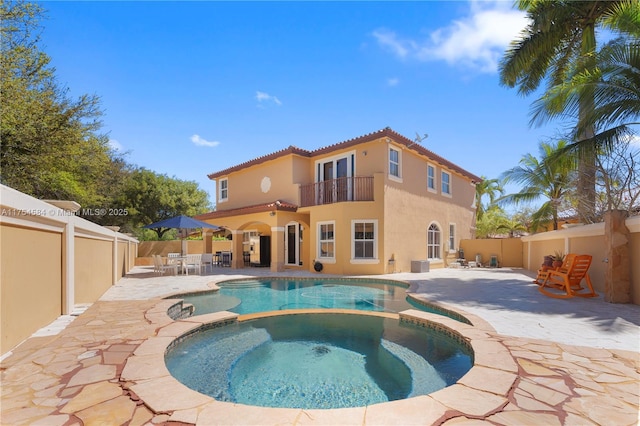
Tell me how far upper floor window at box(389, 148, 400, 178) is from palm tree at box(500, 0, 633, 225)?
6024 millimetres

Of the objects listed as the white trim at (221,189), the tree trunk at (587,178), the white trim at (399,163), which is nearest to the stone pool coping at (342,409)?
the tree trunk at (587,178)

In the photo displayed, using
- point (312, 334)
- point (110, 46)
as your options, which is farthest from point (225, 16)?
point (312, 334)

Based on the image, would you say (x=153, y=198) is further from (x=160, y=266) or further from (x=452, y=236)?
(x=452, y=236)

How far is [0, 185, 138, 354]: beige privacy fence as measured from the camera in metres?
4.14

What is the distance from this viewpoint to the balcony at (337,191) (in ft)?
50.1

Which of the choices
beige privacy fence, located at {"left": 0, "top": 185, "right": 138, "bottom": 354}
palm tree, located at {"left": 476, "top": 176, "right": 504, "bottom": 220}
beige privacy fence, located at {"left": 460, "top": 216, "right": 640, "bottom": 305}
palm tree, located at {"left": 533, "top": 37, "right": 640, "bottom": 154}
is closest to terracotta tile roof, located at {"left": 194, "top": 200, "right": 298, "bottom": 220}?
beige privacy fence, located at {"left": 0, "top": 185, "right": 138, "bottom": 354}

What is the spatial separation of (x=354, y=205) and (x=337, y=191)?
5.13 ft

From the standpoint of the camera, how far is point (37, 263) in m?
5.11

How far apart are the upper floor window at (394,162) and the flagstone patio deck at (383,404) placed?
33.3 ft

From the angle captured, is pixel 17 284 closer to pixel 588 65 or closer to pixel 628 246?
pixel 628 246

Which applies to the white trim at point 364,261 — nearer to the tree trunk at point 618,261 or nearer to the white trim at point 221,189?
the tree trunk at point 618,261

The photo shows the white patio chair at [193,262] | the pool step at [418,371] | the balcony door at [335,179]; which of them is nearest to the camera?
the pool step at [418,371]

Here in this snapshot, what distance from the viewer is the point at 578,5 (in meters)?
12.1

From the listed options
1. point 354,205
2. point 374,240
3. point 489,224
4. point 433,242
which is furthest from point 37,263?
point 489,224
